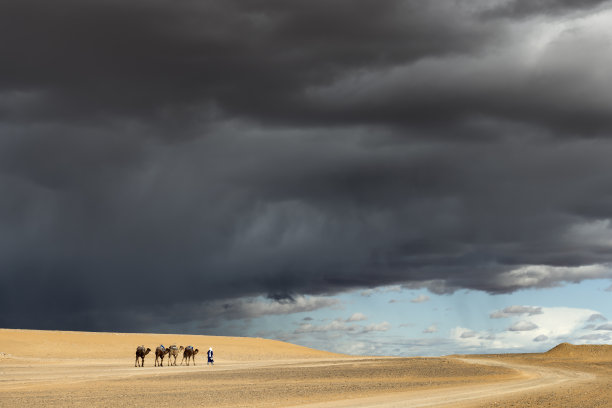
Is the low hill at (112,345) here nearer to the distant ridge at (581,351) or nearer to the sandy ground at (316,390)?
the distant ridge at (581,351)

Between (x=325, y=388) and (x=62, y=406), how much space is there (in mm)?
14472

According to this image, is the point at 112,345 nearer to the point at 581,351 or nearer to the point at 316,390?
the point at 581,351

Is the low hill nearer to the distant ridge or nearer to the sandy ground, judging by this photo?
the distant ridge

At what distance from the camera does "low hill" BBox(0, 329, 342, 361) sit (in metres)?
98.0

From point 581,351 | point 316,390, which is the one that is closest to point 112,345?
point 581,351

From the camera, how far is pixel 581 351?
106062 mm

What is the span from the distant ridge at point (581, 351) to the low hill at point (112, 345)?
33161 mm

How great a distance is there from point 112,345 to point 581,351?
71.4 m

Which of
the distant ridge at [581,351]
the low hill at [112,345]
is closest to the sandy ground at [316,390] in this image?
the low hill at [112,345]

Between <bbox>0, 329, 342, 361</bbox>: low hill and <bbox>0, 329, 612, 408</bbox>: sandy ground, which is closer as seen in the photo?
<bbox>0, 329, 612, 408</bbox>: sandy ground

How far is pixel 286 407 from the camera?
94.4 feet

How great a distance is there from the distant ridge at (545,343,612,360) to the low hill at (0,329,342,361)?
1306 inches

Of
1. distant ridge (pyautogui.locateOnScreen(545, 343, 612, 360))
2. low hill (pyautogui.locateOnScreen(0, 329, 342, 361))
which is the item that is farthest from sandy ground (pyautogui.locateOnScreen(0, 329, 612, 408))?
distant ridge (pyautogui.locateOnScreen(545, 343, 612, 360))

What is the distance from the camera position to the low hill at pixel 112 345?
3858 inches
